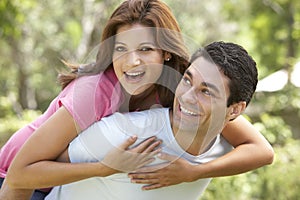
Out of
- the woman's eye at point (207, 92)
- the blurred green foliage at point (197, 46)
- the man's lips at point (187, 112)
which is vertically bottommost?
the blurred green foliage at point (197, 46)

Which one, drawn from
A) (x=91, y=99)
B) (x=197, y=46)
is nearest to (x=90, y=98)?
(x=91, y=99)

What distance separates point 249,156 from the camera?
100 inches

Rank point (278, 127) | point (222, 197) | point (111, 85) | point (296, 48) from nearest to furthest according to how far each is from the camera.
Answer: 1. point (111, 85)
2. point (222, 197)
3. point (278, 127)
4. point (296, 48)

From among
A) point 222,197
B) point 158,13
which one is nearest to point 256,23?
point 222,197

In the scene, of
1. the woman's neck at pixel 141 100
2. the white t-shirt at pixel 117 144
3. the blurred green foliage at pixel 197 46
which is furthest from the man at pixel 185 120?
the blurred green foliage at pixel 197 46

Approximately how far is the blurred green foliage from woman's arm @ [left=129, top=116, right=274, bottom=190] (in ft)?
1.31

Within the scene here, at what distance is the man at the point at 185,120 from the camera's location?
90.7 inches

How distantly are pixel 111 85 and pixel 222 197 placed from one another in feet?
12.1

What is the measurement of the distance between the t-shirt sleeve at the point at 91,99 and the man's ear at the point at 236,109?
0.42 m

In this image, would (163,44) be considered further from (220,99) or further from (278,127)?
(278,127)

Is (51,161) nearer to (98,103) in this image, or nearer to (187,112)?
(98,103)

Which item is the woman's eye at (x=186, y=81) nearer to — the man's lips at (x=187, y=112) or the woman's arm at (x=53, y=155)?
the man's lips at (x=187, y=112)

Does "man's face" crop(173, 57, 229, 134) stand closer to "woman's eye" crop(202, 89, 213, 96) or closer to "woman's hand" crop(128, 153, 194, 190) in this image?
"woman's eye" crop(202, 89, 213, 96)

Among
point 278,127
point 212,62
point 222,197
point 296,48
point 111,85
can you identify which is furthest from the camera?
point 296,48
